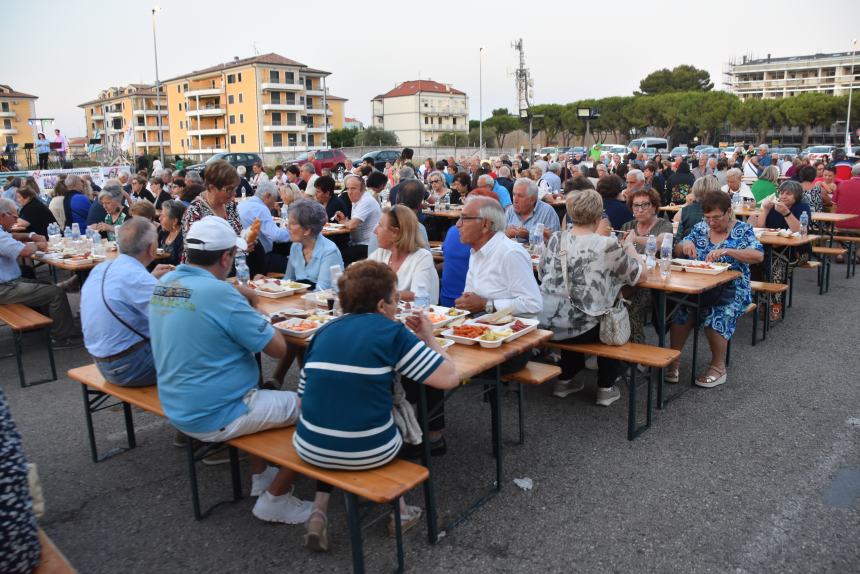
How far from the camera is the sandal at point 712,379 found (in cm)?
507

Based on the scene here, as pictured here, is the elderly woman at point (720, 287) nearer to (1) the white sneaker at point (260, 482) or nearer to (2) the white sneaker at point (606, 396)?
(2) the white sneaker at point (606, 396)

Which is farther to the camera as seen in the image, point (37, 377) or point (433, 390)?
point (37, 377)

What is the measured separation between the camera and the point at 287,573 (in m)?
2.94

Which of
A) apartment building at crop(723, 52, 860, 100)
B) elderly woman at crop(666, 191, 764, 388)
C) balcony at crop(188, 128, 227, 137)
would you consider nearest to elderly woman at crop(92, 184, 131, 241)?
elderly woman at crop(666, 191, 764, 388)

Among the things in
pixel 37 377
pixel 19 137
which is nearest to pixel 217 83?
pixel 19 137

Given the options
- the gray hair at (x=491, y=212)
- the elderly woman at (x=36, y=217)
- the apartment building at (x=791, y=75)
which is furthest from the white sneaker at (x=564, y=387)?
the apartment building at (x=791, y=75)

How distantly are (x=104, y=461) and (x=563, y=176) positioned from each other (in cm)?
1470

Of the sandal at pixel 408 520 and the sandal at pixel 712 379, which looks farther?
the sandal at pixel 712 379

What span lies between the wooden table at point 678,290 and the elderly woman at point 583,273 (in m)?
0.34

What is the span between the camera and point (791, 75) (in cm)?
9206

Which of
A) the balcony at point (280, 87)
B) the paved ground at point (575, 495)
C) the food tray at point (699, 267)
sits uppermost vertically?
the balcony at point (280, 87)

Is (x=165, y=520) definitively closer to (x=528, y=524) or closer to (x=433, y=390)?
(x=433, y=390)

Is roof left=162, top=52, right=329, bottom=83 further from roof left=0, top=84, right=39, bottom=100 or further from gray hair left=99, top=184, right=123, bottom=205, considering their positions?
gray hair left=99, top=184, right=123, bottom=205

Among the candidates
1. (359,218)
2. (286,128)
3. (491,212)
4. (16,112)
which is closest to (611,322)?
(491,212)
